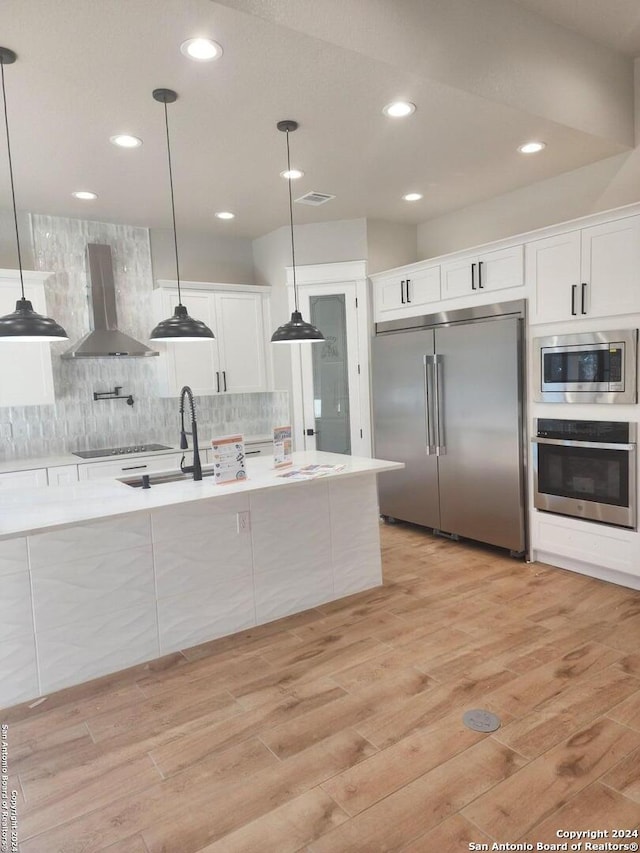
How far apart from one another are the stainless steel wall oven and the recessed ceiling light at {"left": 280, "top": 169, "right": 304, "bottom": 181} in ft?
8.09

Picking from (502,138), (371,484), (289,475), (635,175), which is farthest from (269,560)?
(635,175)

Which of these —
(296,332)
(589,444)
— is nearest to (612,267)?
(589,444)

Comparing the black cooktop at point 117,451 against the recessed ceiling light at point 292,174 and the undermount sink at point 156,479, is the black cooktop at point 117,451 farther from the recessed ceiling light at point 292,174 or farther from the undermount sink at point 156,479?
the recessed ceiling light at point 292,174

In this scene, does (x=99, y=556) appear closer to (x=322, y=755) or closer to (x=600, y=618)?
(x=322, y=755)

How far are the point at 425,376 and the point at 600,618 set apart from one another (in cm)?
223

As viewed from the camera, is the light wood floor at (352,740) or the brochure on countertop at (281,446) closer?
the light wood floor at (352,740)

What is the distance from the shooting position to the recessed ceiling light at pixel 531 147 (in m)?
3.66

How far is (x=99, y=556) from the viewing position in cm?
276

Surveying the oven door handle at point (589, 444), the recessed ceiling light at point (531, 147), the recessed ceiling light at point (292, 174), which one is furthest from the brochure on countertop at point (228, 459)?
the recessed ceiling light at point (531, 147)

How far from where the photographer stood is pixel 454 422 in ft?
14.9

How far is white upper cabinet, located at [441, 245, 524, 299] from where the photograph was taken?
405cm

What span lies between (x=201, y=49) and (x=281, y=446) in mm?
2141

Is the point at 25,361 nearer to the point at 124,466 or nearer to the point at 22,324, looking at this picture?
the point at 124,466

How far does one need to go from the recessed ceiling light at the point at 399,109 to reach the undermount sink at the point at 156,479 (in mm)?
2359
